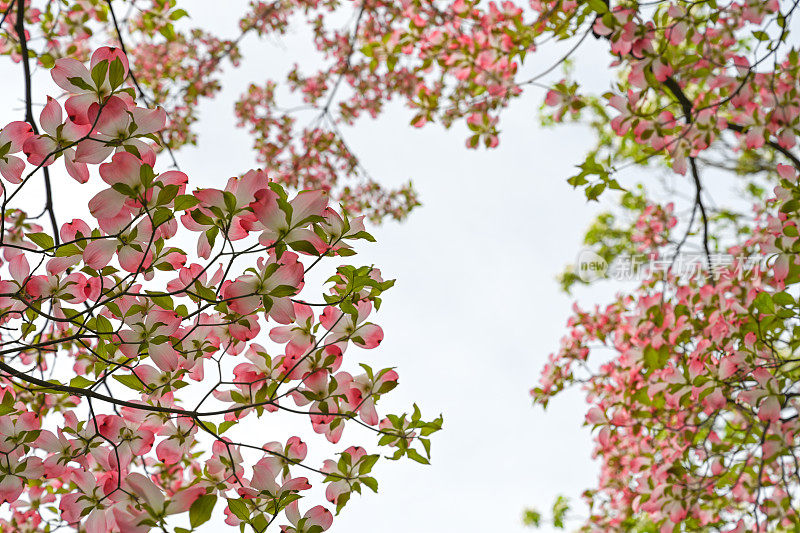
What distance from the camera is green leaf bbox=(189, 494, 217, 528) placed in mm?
888

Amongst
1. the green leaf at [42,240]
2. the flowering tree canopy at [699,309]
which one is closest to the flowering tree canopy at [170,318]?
the green leaf at [42,240]

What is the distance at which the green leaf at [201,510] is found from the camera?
89 centimetres

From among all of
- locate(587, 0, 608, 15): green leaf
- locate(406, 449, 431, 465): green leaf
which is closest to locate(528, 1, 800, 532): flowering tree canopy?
locate(587, 0, 608, 15): green leaf

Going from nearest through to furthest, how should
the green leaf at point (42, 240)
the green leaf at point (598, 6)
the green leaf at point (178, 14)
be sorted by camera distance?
1. the green leaf at point (42, 240)
2. the green leaf at point (598, 6)
3. the green leaf at point (178, 14)

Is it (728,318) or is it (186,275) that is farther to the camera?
(728,318)

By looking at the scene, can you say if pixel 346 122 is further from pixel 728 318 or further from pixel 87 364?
pixel 87 364

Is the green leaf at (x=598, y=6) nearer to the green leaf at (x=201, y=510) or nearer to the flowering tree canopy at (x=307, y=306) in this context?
the flowering tree canopy at (x=307, y=306)

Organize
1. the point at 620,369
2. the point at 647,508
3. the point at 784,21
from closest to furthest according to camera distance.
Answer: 1. the point at 784,21
2. the point at 647,508
3. the point at 620,369

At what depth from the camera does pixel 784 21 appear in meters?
2.30

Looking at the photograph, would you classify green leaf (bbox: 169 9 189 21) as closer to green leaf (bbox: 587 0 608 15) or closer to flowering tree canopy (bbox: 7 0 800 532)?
flowering tree canopy (bbox: 7 0 800 532)

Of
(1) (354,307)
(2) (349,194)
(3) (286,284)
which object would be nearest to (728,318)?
(1) (354,307)

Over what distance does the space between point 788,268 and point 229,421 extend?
73.7 inches

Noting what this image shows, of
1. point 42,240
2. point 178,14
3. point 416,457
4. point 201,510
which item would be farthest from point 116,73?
point 178,14

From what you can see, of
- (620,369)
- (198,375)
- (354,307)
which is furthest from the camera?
(620,369)
